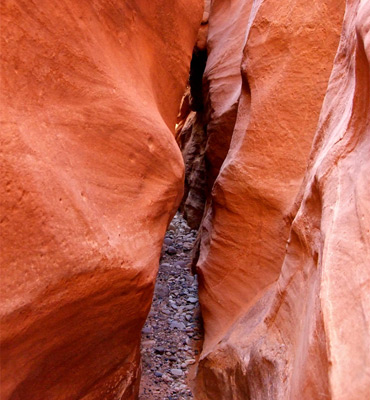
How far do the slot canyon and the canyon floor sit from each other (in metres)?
0.02

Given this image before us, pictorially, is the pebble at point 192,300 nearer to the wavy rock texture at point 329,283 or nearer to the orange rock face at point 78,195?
the wavy rock texture at point 329,283

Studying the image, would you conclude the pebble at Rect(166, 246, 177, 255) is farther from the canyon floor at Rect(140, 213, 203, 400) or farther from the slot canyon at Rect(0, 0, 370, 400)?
the slot canyon at Rect(0, 0, 370, 400)

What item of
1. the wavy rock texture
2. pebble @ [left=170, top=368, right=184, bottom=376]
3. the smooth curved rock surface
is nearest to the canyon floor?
pebble @ [left=170, top=368, right=184, bottom=376]

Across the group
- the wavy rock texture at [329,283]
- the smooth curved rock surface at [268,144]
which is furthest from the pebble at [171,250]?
the wavy rock texture at [329,283]

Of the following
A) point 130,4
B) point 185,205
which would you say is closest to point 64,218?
point 130,4

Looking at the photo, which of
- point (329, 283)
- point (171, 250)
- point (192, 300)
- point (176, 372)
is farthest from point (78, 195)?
point (171, 250)

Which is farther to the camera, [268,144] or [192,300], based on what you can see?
[192,300]

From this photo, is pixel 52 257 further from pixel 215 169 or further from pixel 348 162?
pixel 215 169

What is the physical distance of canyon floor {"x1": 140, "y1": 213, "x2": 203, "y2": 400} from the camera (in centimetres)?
366

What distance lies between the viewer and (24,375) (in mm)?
1963

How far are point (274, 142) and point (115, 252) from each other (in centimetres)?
186

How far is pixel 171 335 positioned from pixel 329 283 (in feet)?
9.94

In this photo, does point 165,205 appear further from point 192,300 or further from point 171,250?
point 171,250

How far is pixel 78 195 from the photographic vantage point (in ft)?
6.80
